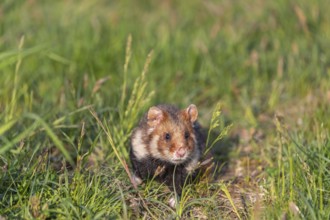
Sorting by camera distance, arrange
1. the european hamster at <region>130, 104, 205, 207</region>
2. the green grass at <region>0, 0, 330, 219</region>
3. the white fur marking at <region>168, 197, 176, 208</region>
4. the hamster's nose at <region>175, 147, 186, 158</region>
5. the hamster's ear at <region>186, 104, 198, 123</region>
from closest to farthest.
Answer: the green grass at <region>0, 0, 330, 219</region>, the white fur marking at <region>168, 197, 176, 208</region>, the hamster's nose at <region>175, 147, 186, 158</region>, the european hamster at <region>130, 104, 205, 207</region>, the hamster's ear at <region>186, 104, 198, 123</region>

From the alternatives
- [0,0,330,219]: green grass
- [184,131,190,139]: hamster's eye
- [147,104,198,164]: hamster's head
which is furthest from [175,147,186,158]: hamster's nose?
[0,0,330,219]: green grass

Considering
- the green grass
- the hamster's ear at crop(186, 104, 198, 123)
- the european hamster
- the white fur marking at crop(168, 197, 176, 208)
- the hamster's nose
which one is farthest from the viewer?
the hamster's ear at crop(186, 104, 198, 123)

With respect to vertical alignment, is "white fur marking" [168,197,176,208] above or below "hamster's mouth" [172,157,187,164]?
below

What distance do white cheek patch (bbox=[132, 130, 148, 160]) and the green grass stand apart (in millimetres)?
145

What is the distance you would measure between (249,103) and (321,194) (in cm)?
291

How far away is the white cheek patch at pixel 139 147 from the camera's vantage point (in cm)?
547

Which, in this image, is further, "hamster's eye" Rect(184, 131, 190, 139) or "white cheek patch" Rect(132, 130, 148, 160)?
"white cheek patch" Rect(132, 130, 148, 160)

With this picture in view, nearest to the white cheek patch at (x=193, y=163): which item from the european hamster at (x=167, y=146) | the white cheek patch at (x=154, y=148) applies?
the european hamster at (x=167, y=146)

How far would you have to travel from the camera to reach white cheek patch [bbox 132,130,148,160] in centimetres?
547

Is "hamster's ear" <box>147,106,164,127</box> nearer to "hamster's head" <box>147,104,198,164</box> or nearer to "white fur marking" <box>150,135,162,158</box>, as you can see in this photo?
"hamster's head" <box>147,104,198,164</box>

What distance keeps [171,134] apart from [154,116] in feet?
0.76

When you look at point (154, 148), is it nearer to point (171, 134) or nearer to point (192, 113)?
point (171, 134)

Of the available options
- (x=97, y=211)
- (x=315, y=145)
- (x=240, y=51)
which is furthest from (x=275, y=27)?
(x=97, y=211)

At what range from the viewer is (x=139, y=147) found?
5.50 meters
